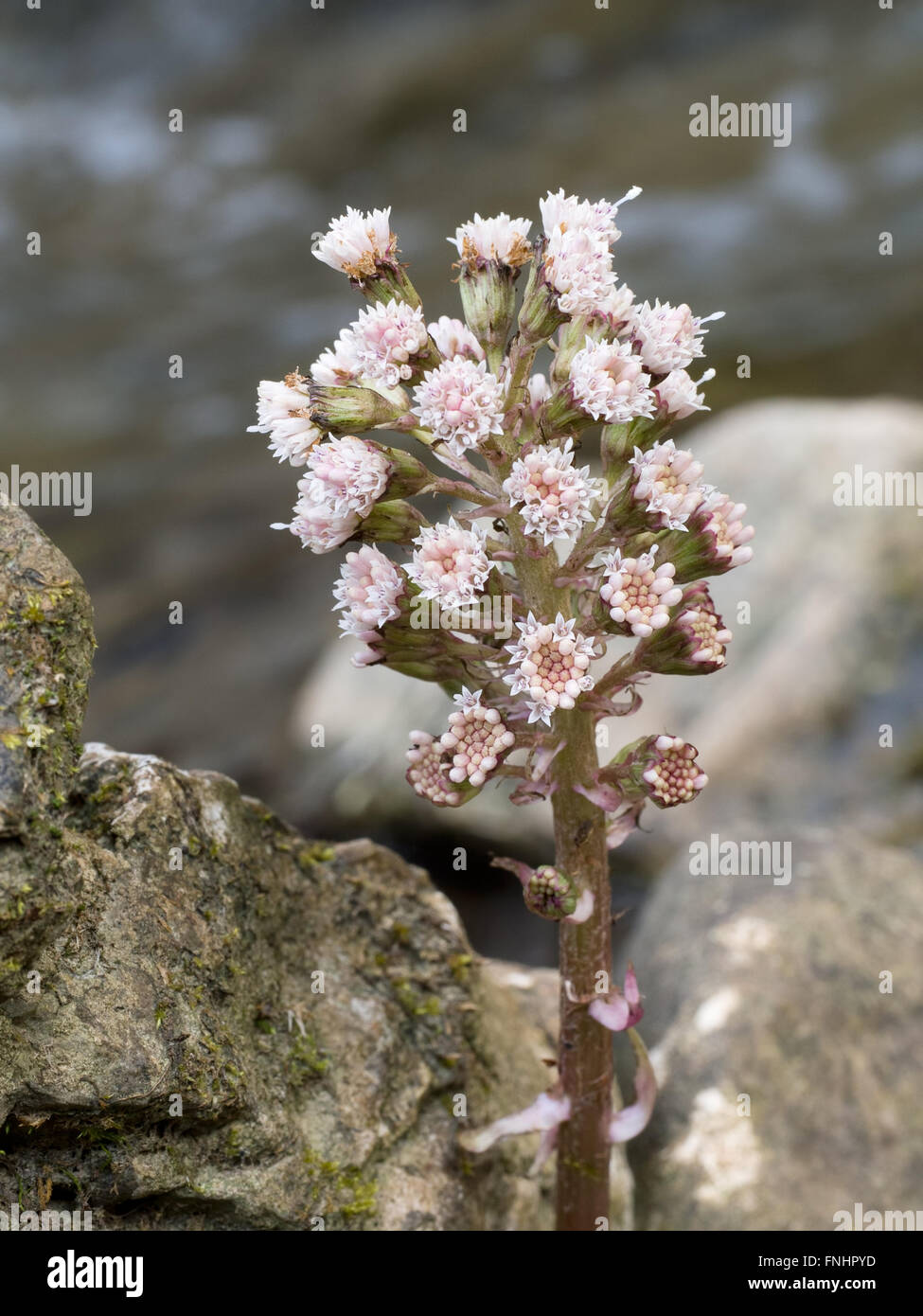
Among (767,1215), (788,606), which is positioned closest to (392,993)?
(767,1215)

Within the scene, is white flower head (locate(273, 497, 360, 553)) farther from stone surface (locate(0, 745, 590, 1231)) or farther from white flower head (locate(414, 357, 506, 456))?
stone surface (locate(0, 745, 590, 1231))

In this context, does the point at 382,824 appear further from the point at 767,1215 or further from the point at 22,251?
the point at 22,251

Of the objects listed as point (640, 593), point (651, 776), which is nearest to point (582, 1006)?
point (651, 776)

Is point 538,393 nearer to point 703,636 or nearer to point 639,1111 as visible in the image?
point 703,636

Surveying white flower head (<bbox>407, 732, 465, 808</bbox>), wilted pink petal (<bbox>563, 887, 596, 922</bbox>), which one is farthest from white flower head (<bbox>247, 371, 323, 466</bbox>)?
wilted pink petal (<bbox>563, 887, 596, 922</bbox>)

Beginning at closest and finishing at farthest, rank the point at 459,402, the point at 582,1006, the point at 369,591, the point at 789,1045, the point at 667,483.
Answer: the point at 459,402
the point at 667,483
the point at 369,591
the point at 582,1006
the point at 789,1045

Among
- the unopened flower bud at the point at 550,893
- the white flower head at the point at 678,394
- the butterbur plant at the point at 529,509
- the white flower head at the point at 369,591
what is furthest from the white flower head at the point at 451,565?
the unopened flower bud at the point at 550,893
